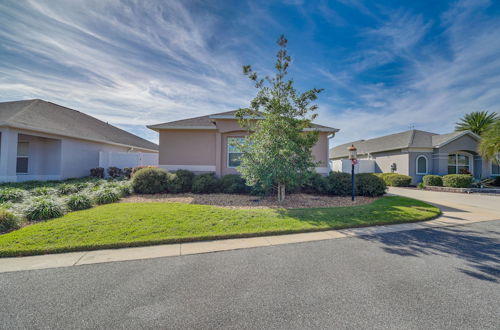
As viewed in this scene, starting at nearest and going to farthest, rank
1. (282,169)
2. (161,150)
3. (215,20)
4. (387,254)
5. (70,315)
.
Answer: (70,315) < (387,254) < (282,169) < (215,20) < (161,150)

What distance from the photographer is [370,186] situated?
10.1m

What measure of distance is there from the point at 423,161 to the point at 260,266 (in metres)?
21.0

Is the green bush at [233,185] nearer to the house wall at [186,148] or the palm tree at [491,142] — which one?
the house wall at [186,148]

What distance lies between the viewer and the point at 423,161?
17281 mm

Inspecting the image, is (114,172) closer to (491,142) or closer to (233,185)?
(233,185)

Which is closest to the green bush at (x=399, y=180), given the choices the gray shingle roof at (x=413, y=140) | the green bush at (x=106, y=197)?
the gray shingle roof at (x=413, y=140)

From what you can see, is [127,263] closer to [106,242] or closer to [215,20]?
[106,242]

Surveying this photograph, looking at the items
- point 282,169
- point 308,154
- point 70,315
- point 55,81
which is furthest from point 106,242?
point 55,81

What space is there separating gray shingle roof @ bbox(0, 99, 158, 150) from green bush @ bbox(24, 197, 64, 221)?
823cm

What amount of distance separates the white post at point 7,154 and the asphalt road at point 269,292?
11889 millimetres

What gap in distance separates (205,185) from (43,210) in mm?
5767

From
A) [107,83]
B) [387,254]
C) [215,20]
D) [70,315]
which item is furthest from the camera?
[107,83]

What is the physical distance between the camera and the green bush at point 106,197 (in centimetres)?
764

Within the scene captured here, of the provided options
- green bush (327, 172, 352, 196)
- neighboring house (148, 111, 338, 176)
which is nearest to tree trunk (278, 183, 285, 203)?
green bush (327, 172, 352, 196)
